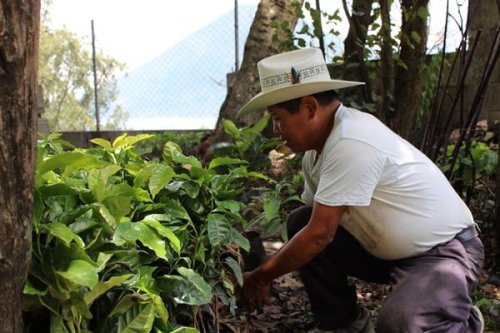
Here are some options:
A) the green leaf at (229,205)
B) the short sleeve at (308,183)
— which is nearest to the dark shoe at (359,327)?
the short sleeve at (308,183)

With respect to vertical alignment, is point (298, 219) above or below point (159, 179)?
below

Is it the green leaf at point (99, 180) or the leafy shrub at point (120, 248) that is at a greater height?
the green leaf at point (99, 180)

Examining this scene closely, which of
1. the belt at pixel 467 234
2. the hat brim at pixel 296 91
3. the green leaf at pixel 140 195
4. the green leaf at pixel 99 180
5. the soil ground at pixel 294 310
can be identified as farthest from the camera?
the soil ground at pixel 294 310

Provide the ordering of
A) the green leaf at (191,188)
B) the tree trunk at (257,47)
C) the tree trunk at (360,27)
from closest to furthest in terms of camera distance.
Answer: the green leaf at (191,188), the tree trunk at (360,27), the tree trunk at (257,47)

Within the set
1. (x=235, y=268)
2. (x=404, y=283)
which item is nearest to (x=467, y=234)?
(x=404, y=283)

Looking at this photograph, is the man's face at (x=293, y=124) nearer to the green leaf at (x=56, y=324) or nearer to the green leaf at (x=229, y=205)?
the green leaf at (x=229, y=205)

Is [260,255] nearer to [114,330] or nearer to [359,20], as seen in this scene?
[114,330]

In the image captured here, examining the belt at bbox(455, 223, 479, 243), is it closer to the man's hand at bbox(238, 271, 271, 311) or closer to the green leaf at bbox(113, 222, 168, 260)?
the man's hand at bbox(238, 271, 271, 311)

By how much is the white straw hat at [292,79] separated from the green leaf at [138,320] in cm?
104

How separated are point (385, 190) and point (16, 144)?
4.79ft

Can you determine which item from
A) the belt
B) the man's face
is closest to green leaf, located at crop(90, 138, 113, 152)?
the man's face

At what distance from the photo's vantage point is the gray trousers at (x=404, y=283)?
2088 millimetres

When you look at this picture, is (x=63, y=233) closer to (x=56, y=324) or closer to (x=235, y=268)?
(x=56, y=324)

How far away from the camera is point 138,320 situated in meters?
1.45
